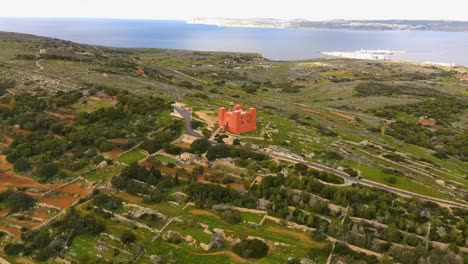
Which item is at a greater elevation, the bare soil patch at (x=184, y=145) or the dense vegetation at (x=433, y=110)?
the bare soil patch at (x=184, y=145)

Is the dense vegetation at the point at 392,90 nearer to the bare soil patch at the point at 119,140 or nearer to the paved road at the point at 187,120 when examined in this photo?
the paved road at the point at 187,120

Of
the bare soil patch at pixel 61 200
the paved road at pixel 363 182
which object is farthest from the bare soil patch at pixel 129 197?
the paved road at pixel 363 182

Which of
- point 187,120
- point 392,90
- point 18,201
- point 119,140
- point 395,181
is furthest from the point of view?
point 392,90

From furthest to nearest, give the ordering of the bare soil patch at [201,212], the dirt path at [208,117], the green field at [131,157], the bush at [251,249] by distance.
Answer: the dirt path at [208,117] → the green field at [131,157] → the bare soil patch at [201,212] → the bush at [251,249]

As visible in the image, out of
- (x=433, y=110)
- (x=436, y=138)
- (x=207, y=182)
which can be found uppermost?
(x=433, y=110)

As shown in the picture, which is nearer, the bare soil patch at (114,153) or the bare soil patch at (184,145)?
the bare soil patch at (114,153)

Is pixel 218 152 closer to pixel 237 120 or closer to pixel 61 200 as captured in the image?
pixel 237 120

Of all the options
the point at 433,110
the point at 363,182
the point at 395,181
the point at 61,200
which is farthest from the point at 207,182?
the point at 433,110
